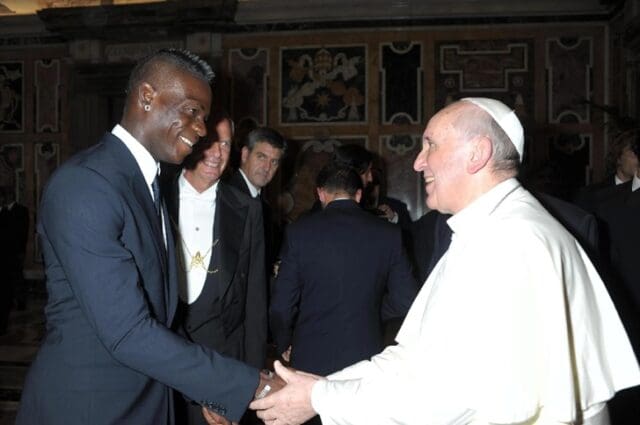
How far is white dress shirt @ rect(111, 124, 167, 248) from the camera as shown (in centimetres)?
196

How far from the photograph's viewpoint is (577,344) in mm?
1721

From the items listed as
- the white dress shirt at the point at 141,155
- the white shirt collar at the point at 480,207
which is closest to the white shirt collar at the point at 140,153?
the white dress shirt at the point at 141,155

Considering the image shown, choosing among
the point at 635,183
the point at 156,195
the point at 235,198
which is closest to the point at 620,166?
the point at 635,183

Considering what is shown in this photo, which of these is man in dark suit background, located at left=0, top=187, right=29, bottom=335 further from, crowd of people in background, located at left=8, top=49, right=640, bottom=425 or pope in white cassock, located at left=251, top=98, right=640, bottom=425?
pope in white cassock, located at left=251, top=98, right=640, bottom=425

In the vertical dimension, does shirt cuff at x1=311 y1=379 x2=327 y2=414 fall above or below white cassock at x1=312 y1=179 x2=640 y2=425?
below

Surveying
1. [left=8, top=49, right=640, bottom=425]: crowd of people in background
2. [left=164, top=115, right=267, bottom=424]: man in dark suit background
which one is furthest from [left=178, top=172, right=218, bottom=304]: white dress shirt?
[left=8, top=49, right=640, bottom=425]: crowd of people in background

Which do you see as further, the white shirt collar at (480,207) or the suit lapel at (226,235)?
the suit lapel at (226,235)

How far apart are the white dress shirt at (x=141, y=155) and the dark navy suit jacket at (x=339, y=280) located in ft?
4.57

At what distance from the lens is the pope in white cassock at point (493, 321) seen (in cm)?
157

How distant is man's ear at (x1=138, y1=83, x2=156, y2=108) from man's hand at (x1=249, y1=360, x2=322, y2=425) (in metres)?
1.04

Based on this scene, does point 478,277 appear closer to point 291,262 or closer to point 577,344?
point 577,344

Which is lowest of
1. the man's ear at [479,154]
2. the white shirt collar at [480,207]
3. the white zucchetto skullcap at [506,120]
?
the white shirt collar at [480,207]

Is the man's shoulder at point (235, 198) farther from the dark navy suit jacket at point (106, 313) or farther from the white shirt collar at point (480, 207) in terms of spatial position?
the white shirt collar at point (480, 207)

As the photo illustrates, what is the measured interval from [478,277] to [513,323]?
14 cm
